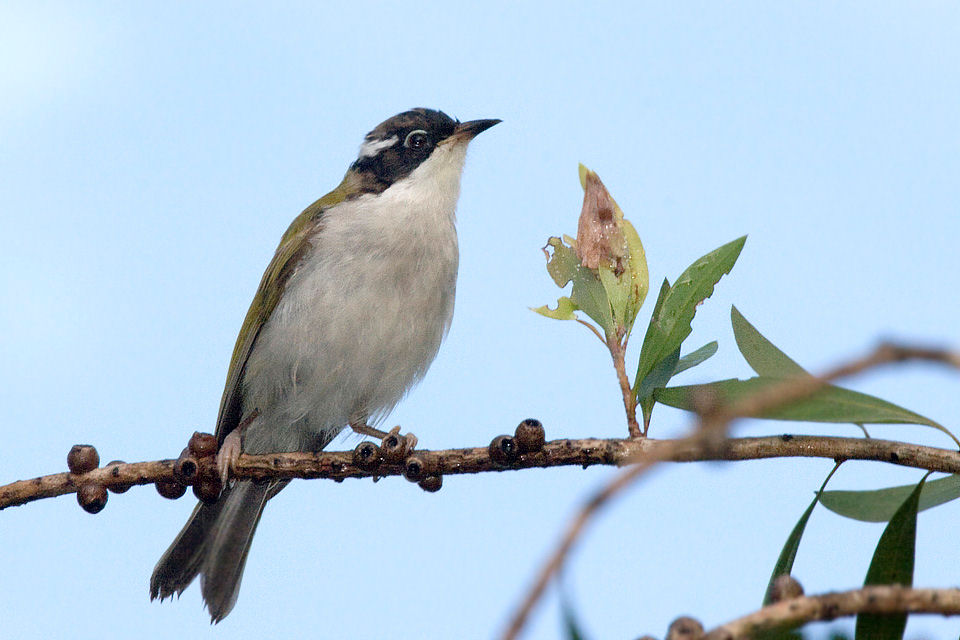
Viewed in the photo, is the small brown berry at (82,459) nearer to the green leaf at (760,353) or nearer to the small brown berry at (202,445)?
the small brown berry at (202,445)

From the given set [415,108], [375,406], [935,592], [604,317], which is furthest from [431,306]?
[935,592]

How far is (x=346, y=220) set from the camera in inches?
235

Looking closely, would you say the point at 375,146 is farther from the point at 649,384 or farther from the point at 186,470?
the point at 649,384

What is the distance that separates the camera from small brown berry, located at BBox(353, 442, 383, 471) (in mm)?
3346

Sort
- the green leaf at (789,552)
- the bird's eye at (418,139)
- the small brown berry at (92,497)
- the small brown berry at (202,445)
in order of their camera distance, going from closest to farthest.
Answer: the green leaf at (789,552)
the small brown berry at (92,497)
the small brown berry at (202,445)
the bird's eye at (418,139)

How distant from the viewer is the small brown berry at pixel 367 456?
3.35 m

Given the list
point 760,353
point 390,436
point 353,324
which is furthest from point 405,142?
point 760,353

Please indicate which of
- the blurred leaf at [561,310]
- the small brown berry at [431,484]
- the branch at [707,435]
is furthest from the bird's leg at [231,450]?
the branch at [707,435]

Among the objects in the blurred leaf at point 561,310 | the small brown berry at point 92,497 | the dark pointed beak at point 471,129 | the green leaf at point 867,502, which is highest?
the dark pointed beak at point 471,129

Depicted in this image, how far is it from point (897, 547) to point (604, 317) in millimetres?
1115

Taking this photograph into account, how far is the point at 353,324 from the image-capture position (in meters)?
5.50

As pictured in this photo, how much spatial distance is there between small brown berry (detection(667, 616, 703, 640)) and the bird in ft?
13.0

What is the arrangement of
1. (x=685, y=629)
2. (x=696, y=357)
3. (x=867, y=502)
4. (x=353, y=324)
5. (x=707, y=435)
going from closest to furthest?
(x=707, y=435) → (x=685, y=629) → (x=867, y=502) → (x=696, y=357) → (x=353, y=324)

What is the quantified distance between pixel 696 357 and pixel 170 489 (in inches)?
71.6
